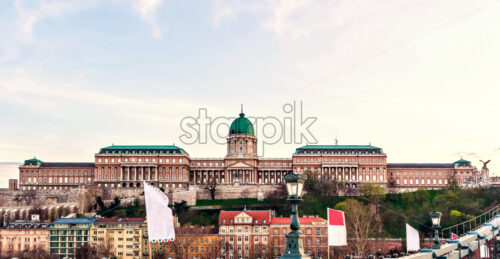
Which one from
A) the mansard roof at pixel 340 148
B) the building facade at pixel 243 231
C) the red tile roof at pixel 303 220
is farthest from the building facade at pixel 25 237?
the mansard roof at pixel 340 148

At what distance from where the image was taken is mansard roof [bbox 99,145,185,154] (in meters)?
158

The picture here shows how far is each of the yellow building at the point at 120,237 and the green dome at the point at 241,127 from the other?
58198 millimetres

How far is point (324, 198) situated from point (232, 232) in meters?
33.3

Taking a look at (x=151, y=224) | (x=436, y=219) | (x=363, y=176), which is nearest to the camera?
(x=151, y=224)

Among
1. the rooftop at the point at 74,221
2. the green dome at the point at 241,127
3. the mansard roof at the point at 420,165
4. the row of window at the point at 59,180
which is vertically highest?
the green dome at the point at 241,127

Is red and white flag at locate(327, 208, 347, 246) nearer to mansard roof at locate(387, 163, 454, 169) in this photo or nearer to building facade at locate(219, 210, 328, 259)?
building facade at locate(219, 210, 328, 259)

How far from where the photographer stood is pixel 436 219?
32.5 meters

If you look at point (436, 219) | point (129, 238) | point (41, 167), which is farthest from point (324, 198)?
point (436, 219)

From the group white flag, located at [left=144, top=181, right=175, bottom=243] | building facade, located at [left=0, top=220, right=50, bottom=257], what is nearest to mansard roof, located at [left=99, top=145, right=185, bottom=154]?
building facade, located at [left=0, top=220, right=50, bottom=257]

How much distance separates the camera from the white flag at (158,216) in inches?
786

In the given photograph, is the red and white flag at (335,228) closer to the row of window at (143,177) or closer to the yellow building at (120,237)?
the yellow building at (120,237)

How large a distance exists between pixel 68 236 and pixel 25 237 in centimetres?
965

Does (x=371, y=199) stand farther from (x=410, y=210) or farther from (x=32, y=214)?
(x=32, y=214)

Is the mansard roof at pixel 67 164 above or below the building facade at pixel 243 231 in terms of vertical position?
above
